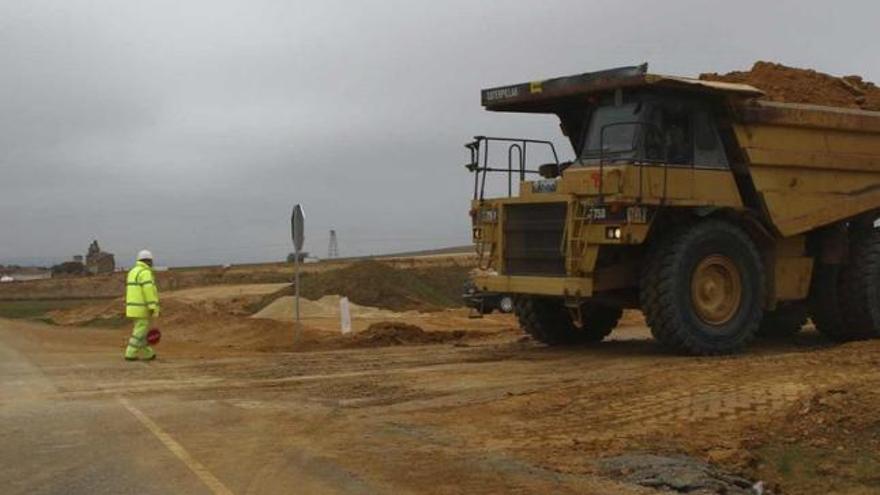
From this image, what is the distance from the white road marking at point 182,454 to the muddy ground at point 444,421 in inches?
1.0

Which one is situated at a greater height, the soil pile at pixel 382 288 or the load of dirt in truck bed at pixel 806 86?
the load of dirt in truck bed at pixel 806 86

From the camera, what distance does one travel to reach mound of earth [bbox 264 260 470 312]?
97.2 ft

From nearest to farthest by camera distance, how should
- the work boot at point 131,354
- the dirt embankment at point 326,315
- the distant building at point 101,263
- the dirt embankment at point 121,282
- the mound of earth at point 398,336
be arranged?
the work boot at point 131,354
the mound of earth at point 398,336
the dirt embankment at point 326,315
the dirt embankment at point 121,282
the distant building at point 101,263

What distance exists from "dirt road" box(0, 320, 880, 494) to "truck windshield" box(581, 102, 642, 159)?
2.68 m

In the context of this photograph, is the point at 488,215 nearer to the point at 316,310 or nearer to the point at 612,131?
the point at 612,131

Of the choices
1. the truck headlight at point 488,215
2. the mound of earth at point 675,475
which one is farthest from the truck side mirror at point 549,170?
the mound of earth at point 675,475

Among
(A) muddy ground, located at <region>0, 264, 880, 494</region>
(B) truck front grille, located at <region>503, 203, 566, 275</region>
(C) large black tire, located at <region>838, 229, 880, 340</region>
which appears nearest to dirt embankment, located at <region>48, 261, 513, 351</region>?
(A) muddy ground, located at <region>0, 264, 880, 494</region>

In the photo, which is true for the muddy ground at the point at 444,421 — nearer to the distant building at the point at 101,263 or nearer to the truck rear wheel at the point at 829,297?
the truck rear wheel at the point at 829,297

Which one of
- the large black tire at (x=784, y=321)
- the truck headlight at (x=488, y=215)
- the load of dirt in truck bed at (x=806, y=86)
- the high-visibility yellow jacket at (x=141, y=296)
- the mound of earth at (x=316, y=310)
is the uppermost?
the load of dirt in truck bed at (x=806, y=86)

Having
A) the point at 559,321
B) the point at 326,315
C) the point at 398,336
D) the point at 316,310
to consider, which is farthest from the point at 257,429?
the point at 316,310

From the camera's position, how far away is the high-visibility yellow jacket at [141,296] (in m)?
14.8

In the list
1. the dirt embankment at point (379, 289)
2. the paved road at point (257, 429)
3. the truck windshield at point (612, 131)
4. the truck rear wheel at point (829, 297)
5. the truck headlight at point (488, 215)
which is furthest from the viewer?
the dirt embankment at point (379, 289)

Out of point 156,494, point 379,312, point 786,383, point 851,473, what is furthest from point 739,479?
point 379,312

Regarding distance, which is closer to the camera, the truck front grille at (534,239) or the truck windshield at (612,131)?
the truck windshield at (612,131)
